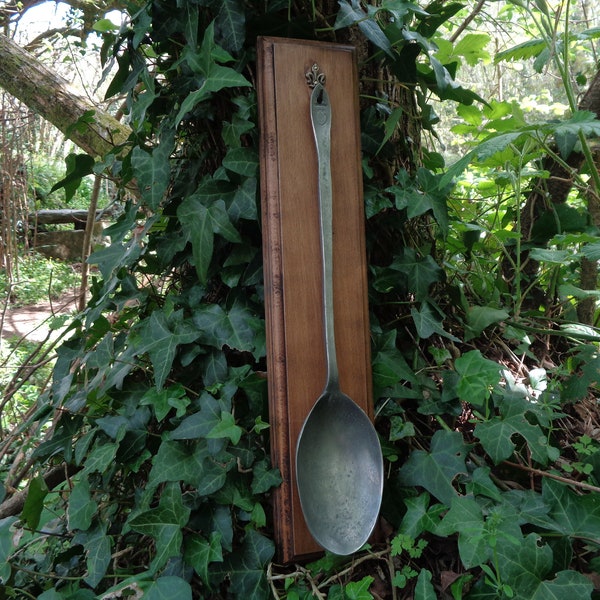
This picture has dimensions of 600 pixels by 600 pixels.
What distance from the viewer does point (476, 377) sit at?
739mm

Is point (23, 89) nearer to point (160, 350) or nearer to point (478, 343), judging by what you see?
point (160, 350)

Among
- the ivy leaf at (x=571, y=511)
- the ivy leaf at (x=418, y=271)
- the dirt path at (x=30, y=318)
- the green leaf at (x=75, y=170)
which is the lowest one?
the dirt path at (x=30, y=318)

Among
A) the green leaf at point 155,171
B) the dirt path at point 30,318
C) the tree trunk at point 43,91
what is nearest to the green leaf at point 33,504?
the green leaf at point 155,171

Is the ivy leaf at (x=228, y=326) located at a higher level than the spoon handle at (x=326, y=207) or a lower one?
lower

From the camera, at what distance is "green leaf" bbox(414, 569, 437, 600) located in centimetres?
61

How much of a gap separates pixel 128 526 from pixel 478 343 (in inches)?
22.4

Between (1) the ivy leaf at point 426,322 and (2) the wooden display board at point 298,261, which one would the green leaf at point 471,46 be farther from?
(1) the ivy leaf at point 426,322

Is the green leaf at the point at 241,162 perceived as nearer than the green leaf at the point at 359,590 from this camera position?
No

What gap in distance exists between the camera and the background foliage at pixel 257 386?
26.3 inches

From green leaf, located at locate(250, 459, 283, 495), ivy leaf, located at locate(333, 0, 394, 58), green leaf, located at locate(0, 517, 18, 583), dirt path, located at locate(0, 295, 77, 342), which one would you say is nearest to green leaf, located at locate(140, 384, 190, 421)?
green leaf, located at locate(250, 459, 283, 495)

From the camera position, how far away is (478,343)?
0.91 meters

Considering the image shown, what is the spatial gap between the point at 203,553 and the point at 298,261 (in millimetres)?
358

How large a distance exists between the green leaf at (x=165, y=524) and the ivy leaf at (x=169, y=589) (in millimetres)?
21

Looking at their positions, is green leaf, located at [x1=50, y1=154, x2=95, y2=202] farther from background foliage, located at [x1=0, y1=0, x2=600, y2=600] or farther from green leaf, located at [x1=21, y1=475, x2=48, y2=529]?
green leaf, located at [x1=21, y1=475, x2=48, y2=529]
